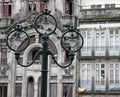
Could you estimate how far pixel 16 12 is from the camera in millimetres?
41312

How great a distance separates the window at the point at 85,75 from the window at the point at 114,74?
1.81 m


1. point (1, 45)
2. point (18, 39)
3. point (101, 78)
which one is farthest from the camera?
point (1, 45)

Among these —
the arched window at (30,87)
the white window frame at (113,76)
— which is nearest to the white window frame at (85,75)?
the white window frame at (113,76)

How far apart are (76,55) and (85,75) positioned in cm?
178

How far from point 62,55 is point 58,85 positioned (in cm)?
251

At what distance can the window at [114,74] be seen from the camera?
123ft

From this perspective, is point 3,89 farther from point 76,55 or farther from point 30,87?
point 76,55

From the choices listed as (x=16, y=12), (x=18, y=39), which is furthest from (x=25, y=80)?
(x=18, y=39)

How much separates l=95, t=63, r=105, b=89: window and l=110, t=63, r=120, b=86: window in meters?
0.66

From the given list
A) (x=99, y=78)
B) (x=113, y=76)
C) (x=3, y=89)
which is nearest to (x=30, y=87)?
(x=3, y=89)

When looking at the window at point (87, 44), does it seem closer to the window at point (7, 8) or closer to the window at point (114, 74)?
the window at point (114, 74)

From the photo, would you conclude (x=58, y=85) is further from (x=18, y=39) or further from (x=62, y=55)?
(x=18, y=39)

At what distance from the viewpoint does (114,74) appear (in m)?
37.5

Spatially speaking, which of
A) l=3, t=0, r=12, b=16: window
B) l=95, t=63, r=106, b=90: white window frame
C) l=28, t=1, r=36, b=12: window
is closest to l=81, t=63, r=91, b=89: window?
l=95, t=63, r=106, b=90: white window frame
